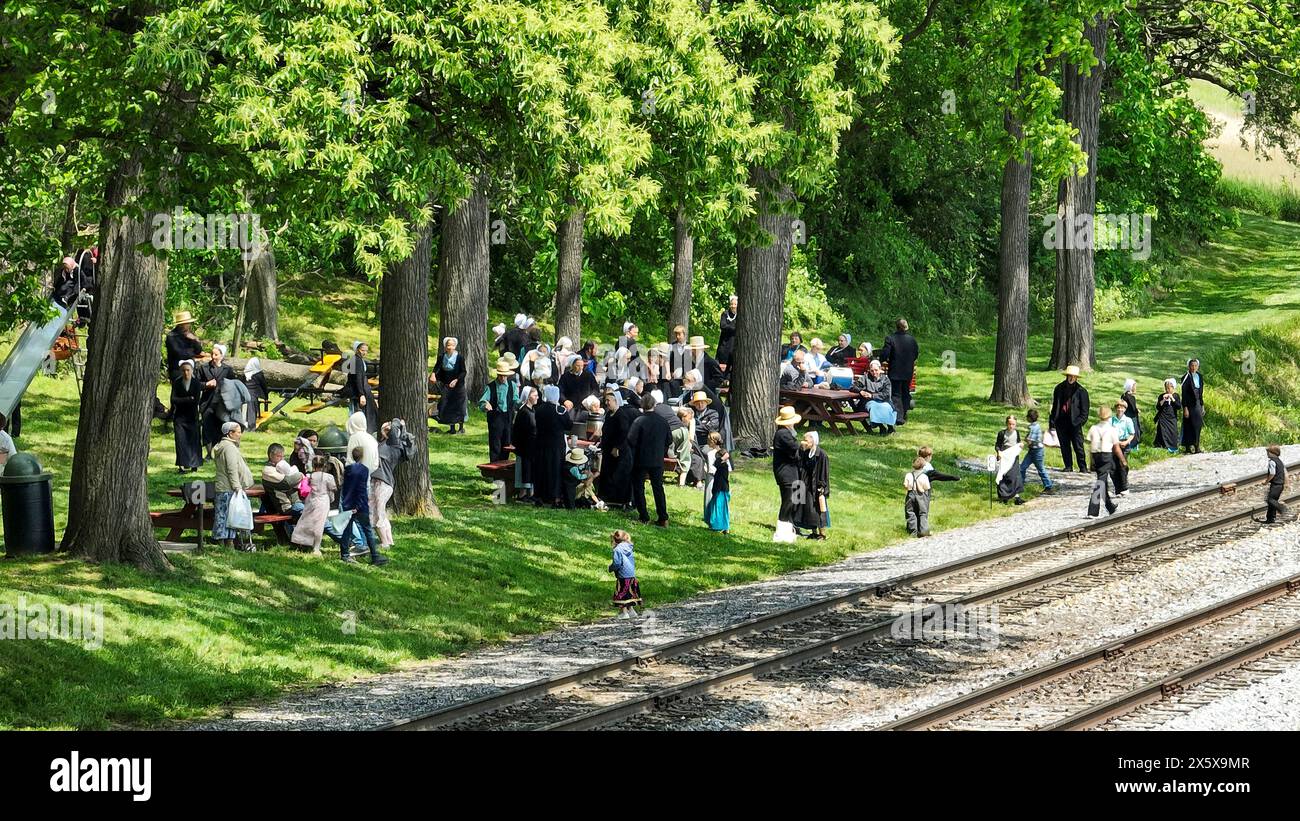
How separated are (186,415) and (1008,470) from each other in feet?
38.1

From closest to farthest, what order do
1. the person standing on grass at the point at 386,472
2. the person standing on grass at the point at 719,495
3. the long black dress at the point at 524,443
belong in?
1. the person standing on grass at the point at 386,472
2. the person standing on grass at the point at 719,495
3. the long black dress at the point at 524,443

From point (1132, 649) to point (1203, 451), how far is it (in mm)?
14223

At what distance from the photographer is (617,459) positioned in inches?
926

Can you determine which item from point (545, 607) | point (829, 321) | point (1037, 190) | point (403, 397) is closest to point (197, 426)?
point (403, 397)

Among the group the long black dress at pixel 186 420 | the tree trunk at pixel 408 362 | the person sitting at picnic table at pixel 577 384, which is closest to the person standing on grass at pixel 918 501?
the person sitting at picnic table at pixel 577 384

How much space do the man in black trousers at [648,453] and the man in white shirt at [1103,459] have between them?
18.8 feet

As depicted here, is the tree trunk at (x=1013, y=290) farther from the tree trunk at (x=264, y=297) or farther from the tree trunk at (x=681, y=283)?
the tree trunk at (x=264, y=297)

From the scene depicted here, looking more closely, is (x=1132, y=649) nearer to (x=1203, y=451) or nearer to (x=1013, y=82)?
(x=1203, y=451)

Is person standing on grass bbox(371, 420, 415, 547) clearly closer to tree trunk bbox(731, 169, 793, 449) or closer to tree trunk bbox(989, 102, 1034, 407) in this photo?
tree trunk bbox(731, 169, 793, 449)

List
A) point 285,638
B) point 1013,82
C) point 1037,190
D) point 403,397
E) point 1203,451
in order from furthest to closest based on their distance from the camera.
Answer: point 1037,190 < point 1013,82 < point 1203,451 < point 403,397 < point 285,638

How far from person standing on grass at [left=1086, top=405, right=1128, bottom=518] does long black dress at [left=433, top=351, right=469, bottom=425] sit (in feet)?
32.3

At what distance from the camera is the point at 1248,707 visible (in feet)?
49.4

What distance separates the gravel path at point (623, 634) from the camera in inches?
608

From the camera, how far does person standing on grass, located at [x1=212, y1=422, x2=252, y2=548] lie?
19594 millimetres
